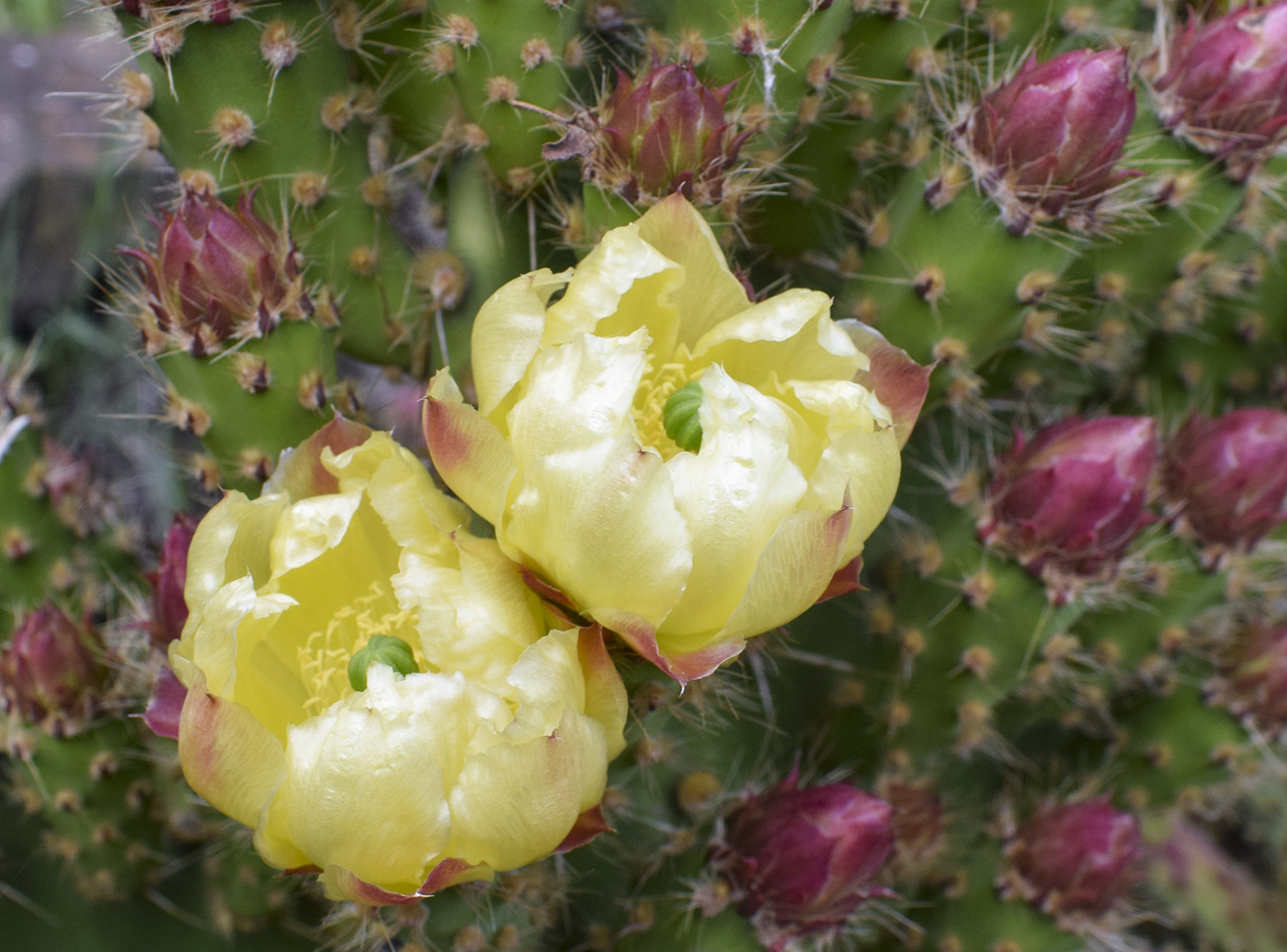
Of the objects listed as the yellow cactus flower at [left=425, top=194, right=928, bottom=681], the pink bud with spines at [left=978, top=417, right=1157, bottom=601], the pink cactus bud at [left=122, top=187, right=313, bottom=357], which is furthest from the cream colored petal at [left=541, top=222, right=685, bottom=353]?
the pink bud with spines at [left=978, top=417, right=1157, bottom=601]

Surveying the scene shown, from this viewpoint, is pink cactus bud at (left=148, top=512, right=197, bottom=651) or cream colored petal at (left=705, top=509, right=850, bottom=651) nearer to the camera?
cream colored petal at (left=705, top=509, right=850, bottom=651)

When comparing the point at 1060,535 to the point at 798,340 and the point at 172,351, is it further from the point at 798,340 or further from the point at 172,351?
the point at 172,351

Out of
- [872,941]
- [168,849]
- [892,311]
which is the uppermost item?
[892,311]

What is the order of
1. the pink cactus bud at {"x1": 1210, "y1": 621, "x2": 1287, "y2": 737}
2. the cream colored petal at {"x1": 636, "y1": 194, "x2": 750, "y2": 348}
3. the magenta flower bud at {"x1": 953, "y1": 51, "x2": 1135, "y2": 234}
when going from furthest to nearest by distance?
the pink cactus bud at {"x1": 1210, "y1": 621, "x2": 1287, "y2": 737} < the magenta flower bud at {"x1": 953, "y1": 51, "x2": 1135, "y2": 234} < the cream colored petal at {"x1": 636, "y1": 194, "x2": 750, "y2": 348}

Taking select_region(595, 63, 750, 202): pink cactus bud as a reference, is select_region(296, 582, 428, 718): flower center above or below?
below

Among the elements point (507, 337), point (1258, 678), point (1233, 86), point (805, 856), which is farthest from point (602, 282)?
point (1258, 678)

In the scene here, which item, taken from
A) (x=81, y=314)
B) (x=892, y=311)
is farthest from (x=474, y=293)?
(x=81, y=314)

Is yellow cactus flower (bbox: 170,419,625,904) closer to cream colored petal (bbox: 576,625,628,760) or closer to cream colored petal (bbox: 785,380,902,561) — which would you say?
cream colored petal (bbox: 576,625,628,760)

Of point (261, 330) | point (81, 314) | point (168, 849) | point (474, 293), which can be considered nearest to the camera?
point (261, 330)
